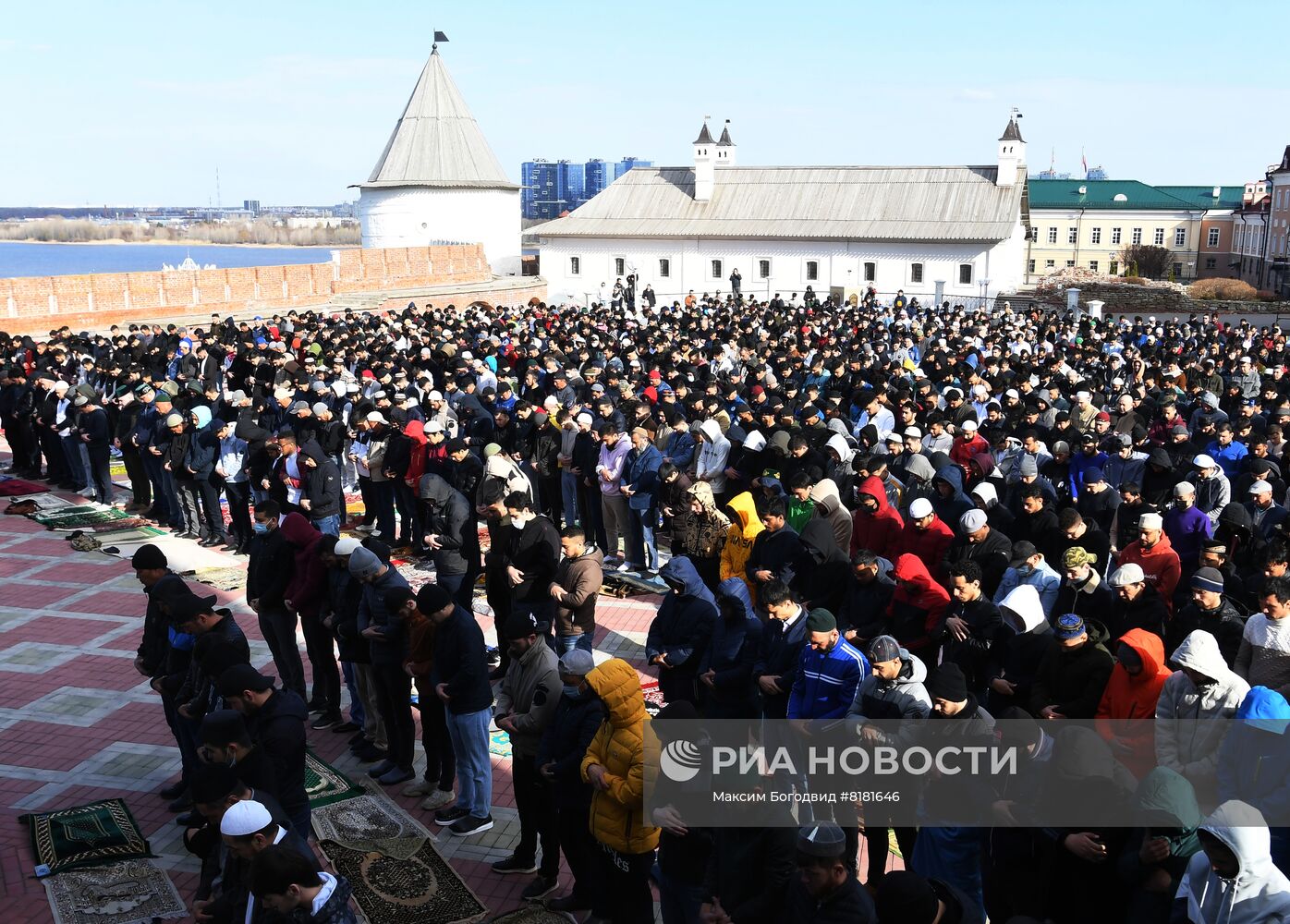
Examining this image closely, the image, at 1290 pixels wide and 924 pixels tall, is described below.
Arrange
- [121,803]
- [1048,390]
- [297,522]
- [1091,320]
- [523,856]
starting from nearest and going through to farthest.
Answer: [523,856] < [121,803] < [297,522] < [1048,390] < [1091,320]

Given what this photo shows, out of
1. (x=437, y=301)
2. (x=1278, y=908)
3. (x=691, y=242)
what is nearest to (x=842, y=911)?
(x=1278, y=908)

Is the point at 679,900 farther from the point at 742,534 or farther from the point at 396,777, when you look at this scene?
the point at 742,534

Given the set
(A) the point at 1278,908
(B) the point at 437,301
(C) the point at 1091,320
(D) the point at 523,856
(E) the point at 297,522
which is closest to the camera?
(A) the point at 1278,908

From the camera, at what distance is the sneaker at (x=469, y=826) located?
6.95 meters

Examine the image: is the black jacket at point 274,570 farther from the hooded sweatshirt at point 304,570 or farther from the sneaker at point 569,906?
the sneaker at point 569,906

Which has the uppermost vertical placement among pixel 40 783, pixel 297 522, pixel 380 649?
pixel 297 522

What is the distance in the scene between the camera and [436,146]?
5712 cm

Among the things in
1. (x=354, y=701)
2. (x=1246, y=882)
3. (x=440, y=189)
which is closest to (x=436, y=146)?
(x=440, y=189)

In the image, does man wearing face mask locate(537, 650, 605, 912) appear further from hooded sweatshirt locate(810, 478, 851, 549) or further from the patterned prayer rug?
hooded sweatshirt locate(810, 478, 851, 549)

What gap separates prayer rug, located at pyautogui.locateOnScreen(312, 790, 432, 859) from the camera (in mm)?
6703

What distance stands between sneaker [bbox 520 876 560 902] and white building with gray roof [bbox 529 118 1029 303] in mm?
45455

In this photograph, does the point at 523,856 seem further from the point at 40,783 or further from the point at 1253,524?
the point at 1253,524

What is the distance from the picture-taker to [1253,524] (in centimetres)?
867

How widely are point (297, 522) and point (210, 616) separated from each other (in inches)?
60.8
